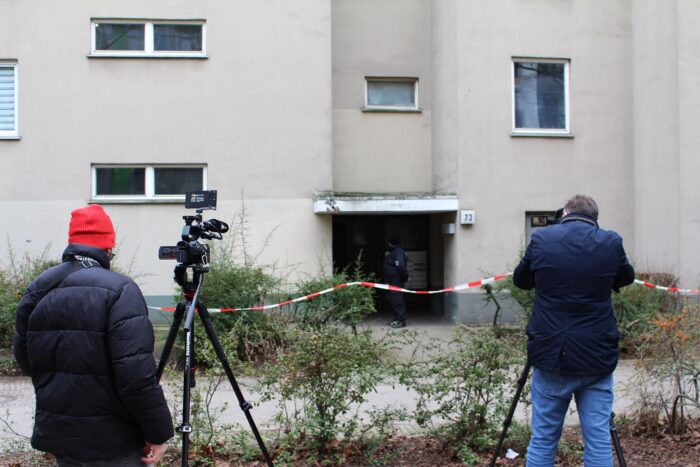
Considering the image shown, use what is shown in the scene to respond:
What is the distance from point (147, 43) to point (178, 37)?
0.57 metres

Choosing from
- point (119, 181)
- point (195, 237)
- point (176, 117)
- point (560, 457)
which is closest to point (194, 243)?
point (195, 237)

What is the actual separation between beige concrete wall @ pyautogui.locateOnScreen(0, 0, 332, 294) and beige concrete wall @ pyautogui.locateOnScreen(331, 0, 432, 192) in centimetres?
98

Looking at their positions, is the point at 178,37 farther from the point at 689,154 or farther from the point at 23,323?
the point at 23,323

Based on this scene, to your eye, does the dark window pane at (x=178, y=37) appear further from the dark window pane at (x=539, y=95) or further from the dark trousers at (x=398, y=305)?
the dark window pane at (x=539, y=95)

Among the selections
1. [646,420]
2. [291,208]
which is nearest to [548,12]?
[291,208]

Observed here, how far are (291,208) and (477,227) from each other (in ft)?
11.4

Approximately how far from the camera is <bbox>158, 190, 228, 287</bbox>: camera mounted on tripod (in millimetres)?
3730

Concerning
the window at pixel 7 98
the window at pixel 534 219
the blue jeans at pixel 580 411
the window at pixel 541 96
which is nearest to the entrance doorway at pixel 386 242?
the window at pixel 534 219

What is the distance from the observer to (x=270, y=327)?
7.74 meters

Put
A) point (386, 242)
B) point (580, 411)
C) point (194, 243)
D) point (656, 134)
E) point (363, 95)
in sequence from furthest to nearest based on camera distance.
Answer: point (386, 242)
point (363, 95)
point (656, 134)
point (194, 243)
point (580, 411)

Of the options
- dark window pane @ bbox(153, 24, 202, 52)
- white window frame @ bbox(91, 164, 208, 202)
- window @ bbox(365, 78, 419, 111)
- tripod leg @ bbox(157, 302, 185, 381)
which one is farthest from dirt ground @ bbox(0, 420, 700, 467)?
window @ bbox(365, 78, 419, 111)

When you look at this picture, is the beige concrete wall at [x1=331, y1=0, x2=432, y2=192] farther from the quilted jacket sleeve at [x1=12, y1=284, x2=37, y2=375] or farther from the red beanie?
the quilted jacket sleeve at [x1=12, y1=284, x2=37, y2=375]

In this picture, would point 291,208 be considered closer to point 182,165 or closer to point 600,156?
point 182,165

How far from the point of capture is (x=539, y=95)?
12.2 metres
